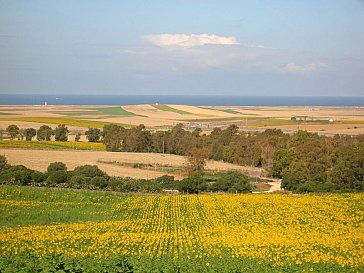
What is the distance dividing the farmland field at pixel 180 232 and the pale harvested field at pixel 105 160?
11415 mm

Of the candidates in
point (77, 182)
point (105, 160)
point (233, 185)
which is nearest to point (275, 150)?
point (233, 185)

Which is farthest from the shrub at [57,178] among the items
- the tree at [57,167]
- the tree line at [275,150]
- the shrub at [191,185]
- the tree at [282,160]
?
the tree at [282,160]

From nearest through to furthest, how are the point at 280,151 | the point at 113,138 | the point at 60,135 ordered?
1. the point at 280,151
2. the point at 113,138
3. the point at 60,135

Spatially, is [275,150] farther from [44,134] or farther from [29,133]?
[29,133]

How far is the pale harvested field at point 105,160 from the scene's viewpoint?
145 ft

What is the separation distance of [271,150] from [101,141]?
78.6ft

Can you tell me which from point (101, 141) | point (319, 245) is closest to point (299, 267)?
point (319, 245)

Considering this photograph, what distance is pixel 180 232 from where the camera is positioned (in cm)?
2100

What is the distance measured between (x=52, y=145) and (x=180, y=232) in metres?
39.5

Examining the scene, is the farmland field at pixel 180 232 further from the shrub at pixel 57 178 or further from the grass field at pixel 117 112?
the grass field at pixel 117 112

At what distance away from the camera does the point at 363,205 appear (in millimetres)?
27656

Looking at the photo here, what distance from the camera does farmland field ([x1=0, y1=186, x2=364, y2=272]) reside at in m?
14.7

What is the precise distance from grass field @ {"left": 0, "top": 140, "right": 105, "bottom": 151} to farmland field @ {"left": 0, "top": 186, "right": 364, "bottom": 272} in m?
21.4

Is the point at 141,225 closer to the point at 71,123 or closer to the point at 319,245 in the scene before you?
the point at 319,245
